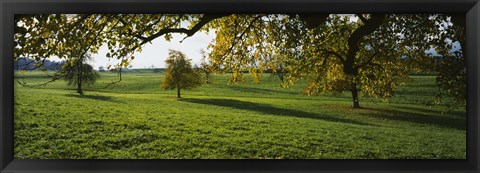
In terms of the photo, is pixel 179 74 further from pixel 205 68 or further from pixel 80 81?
pixel 80 81

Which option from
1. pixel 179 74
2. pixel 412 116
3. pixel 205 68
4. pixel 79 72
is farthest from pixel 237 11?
pixel 412 116

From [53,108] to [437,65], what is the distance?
4.68 meters

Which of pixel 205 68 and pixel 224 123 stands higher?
pixel 205 68

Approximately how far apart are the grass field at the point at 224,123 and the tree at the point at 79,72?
9 cm

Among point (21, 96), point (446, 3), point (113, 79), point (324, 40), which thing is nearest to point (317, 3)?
point (324, 40)

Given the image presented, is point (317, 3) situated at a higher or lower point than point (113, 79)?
higher

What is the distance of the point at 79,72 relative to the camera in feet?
17.0

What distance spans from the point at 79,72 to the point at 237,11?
2.08 metres

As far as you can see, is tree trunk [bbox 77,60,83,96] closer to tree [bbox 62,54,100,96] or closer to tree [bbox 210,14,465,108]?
tree [bbox 62,54,100,96]

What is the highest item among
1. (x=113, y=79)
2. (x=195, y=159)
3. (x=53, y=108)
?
(x=113, y=79)

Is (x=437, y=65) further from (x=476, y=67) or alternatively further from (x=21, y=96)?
(x=21, y=96)

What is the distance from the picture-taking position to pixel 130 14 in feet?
16.3

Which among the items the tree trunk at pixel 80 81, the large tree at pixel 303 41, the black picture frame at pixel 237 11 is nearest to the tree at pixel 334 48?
the large tree at pixel 303 41

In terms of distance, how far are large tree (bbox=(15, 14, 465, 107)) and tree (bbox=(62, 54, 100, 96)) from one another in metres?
0.11
